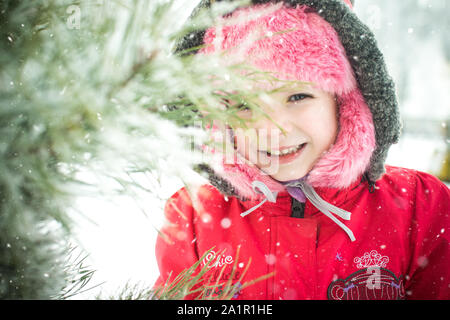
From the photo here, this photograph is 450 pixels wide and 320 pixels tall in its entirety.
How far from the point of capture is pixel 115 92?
1.10 feet

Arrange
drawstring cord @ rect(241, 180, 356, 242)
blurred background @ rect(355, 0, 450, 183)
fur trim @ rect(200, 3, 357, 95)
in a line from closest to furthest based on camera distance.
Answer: fur trim @ rect(200, 3, 357, 95) → drawstring cord @ rect(241, 180, 356, 242) → blurred background @ rect(355, 0, 450, 183)

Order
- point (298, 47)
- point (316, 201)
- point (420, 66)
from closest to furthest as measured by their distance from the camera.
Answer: point (298, 47) < point (316, 201) < point (420, 66)

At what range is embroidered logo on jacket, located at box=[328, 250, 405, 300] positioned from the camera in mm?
1007

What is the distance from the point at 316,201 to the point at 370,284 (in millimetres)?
334

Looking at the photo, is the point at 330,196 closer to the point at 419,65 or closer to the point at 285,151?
the point at 285,151

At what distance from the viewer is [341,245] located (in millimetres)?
1088

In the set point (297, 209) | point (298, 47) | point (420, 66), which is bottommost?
point (297, 209)

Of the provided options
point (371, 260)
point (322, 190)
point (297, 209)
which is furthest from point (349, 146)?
point (371, 260)

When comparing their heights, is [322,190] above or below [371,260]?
above

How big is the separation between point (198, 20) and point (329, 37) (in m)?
0.80

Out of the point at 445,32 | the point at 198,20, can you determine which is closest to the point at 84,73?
the point at 198,20

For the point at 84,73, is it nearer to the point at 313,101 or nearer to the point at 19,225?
the point at 19,225

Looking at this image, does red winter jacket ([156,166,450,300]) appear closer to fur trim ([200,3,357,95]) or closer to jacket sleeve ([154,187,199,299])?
jacket sleeve ([154,187,199,299])

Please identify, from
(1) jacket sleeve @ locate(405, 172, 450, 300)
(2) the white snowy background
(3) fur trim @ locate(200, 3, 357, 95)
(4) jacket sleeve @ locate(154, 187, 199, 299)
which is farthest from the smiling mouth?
(2) the white snowy background
